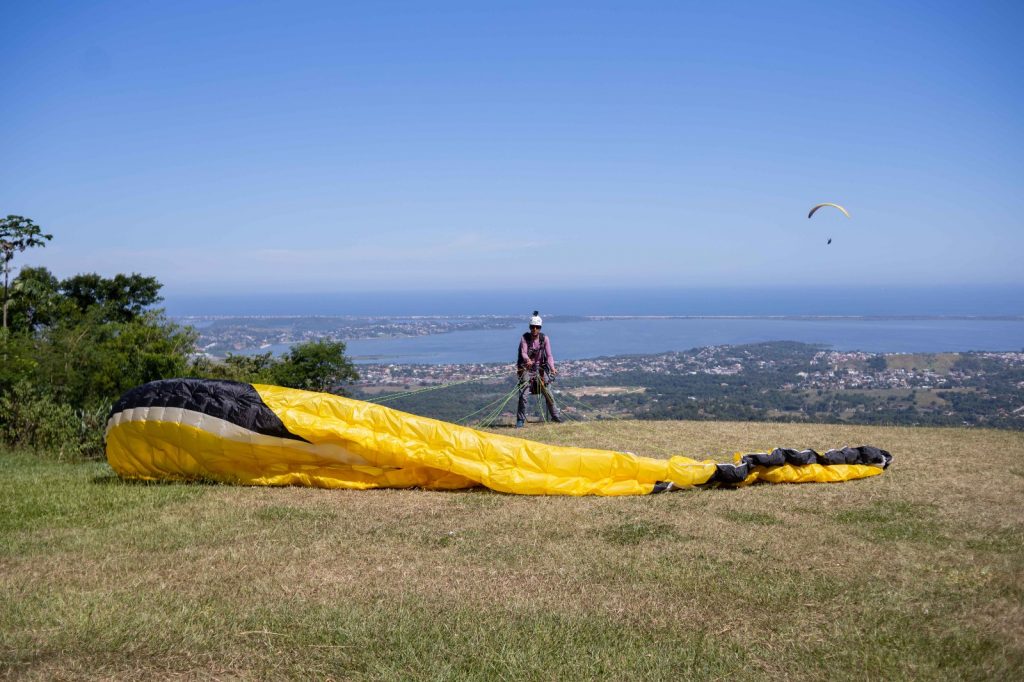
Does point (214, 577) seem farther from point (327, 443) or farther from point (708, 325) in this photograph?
point (708, 325)

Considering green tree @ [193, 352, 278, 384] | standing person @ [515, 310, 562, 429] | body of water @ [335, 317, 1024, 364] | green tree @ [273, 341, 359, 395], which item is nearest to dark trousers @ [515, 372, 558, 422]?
standing person @ [515, 310, 562, 429]

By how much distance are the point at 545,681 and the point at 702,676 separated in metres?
0.83

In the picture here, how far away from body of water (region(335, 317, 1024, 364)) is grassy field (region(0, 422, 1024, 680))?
1555 inches

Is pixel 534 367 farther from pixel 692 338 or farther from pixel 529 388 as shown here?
pixel 692 338

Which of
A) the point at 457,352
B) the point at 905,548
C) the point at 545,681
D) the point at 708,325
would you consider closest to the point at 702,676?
the point at 545,681

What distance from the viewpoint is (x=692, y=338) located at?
79.1 m

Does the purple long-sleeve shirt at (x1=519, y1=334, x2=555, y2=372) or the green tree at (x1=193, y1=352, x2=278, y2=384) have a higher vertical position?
the purple long-sleeve shirt at (x1=519, y1=334, x2=555, y2=372)

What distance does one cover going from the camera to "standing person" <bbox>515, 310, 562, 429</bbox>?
1291cm

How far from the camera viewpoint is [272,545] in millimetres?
5945

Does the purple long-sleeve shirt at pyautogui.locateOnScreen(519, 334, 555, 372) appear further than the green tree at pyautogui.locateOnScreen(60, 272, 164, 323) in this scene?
No

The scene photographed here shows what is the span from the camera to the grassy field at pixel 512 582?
153 inches

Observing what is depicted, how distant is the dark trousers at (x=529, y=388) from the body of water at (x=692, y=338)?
33502mm

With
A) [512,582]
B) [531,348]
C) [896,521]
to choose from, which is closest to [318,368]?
[531,348]

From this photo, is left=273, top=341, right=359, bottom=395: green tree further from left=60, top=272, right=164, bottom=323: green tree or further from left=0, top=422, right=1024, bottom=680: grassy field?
left=0, top=422, right=1024, bottom=680: grassy field
